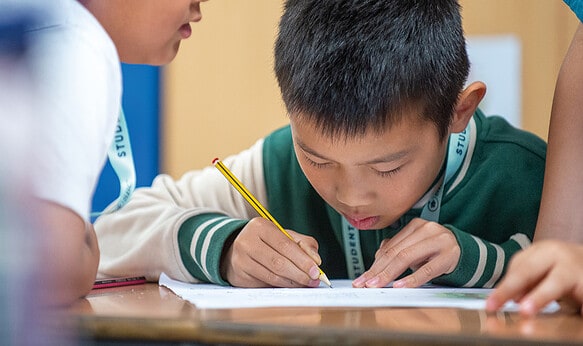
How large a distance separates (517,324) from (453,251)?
29 cm

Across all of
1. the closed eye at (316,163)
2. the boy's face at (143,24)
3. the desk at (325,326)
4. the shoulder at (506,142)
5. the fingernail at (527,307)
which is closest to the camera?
the desk at (325,326)

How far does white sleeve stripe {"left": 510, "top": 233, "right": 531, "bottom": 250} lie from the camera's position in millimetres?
842

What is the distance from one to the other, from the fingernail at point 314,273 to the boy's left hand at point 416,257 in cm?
3

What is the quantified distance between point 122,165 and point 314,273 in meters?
0.20

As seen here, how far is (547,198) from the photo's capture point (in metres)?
0.81

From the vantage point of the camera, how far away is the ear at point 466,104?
889 mm

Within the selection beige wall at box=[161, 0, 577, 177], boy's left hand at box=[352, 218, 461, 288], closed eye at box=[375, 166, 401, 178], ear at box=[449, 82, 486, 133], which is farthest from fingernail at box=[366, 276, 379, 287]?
beige wall at box=[161, 0, 577, 177]

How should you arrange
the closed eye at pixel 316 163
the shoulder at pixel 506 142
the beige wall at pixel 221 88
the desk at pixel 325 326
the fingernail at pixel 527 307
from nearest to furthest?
1. the desk at pixel 325 326
2. the fingernail at pixel 527 307
3. the closed eye at pixel 316 163
4. the shoulder at pixel 506 142
5. the beige wall at pixel 221 88

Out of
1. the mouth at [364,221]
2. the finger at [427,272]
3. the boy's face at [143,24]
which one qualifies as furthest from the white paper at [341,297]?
the boy's face at [143,24]

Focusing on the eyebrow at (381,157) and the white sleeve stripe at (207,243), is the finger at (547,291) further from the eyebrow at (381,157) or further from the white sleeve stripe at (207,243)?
the white sleeve stripe at (207,243)

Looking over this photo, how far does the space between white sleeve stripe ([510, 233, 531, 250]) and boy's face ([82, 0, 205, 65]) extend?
1.33 ft

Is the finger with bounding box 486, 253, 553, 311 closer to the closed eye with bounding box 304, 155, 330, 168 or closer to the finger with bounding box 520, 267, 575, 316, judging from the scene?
the finger with bounding box 520, 267, 575, 316

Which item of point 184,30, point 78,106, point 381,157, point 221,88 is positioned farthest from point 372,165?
point 221,88

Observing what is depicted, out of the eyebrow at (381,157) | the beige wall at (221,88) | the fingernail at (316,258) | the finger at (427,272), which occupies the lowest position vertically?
the beige wall at (221,88)
